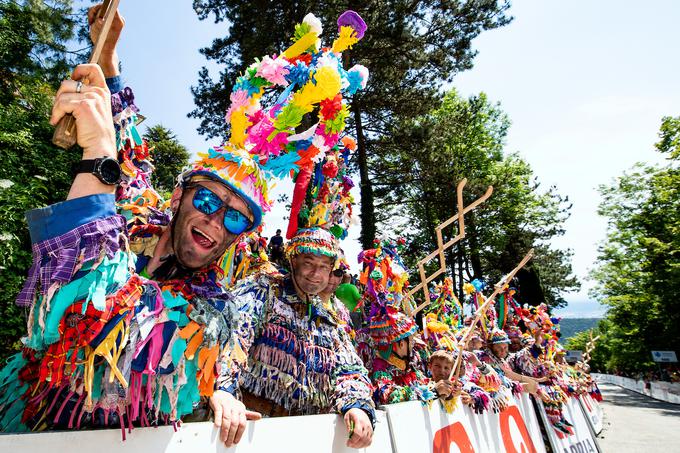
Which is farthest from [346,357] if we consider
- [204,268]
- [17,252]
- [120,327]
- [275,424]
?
[17,252]

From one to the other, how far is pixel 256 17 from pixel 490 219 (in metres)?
15.8

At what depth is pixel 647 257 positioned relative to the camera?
24.4 meters

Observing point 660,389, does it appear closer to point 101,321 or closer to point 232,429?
point 232,429

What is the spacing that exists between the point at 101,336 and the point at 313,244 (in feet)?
→ 5.35

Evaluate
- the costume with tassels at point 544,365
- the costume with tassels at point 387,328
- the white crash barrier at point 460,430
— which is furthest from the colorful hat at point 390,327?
the costume with tassels at point 544,365

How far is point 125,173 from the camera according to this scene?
1.88m

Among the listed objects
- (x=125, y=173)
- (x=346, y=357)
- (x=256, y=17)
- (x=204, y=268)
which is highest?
(x=256, y=17)

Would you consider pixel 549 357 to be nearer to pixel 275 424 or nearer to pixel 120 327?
pixel 275 424

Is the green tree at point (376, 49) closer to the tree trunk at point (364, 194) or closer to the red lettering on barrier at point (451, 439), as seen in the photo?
the tree trunk at point (364, 194)

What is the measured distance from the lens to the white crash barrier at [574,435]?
4.98m

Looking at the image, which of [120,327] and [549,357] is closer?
[120,327]

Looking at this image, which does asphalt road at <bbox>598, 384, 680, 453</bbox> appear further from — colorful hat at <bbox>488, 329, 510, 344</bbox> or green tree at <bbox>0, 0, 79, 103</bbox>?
green tree at <bbox>0, 0, 79, 103</bbox>

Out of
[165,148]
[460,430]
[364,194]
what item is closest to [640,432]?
[364,194]

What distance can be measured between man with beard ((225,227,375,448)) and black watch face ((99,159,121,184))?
1.18 m
